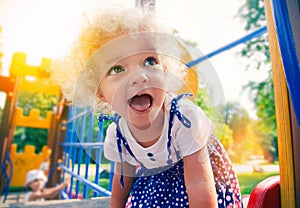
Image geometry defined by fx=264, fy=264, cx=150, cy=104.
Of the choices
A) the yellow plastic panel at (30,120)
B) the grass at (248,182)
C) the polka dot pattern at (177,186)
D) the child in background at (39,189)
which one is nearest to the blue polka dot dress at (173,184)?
the polka dot pattern at (177,186)

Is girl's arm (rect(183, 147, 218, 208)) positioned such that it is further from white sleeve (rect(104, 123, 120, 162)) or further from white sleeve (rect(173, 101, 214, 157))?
white sleeve (rect(104, 123, 120, 162))

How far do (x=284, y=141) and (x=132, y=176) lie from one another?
41 cm

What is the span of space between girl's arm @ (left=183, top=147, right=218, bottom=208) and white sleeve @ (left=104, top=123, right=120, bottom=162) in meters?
0.21

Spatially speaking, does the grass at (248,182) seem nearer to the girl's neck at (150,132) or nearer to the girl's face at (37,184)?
the girl's neck at (150,132)

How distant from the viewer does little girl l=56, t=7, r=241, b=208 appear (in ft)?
1.52

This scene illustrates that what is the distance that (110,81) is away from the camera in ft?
1.63

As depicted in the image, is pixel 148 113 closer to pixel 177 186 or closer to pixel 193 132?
pixel 193 132

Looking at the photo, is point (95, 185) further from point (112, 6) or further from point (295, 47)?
point (295, 47)

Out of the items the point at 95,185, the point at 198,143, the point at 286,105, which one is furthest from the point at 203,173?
the point at 95,185

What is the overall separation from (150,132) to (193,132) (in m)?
0.11

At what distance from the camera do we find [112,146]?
2.06 feet

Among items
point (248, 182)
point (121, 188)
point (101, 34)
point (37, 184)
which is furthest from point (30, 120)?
point (101, 34)

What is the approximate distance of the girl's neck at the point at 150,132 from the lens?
52 cm

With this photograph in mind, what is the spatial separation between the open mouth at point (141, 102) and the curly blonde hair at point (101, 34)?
0.21 feet
